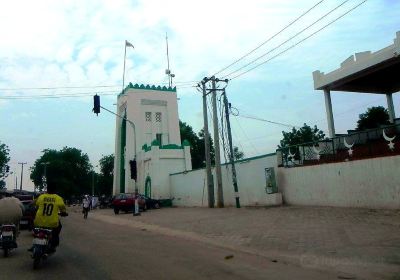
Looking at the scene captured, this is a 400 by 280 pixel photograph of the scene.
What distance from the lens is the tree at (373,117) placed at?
37.8 m

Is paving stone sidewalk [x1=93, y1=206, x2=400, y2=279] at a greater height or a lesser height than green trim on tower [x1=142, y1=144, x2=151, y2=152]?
lesser

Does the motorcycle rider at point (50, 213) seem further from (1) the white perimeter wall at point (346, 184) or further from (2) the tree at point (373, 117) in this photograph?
(2) the tree at point (373, 117)

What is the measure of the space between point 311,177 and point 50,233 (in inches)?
613

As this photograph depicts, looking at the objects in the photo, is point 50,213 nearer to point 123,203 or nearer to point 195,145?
point 123,203

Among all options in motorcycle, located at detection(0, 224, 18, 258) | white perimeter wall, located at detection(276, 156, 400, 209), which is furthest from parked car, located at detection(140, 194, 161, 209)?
motorcycle, located at detection(0, 224, 18, 258)

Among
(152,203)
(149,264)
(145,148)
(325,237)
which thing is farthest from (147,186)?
(149,264)

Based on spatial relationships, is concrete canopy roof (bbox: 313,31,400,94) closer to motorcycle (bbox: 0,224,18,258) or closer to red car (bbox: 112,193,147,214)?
red car (bbox: 112,193,147,214)

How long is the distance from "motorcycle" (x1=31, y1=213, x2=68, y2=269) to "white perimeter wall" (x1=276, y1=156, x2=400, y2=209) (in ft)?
43.5

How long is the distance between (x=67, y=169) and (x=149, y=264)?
77.0 meters

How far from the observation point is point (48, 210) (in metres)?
9.34

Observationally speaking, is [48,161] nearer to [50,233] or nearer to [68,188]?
[68,188]

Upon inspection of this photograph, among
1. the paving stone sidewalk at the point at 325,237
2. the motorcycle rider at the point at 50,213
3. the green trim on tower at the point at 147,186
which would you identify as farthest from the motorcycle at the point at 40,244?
the green trim on tower at the point at 147,186

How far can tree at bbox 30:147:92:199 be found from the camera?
267 ft

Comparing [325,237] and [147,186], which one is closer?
[325,237]
